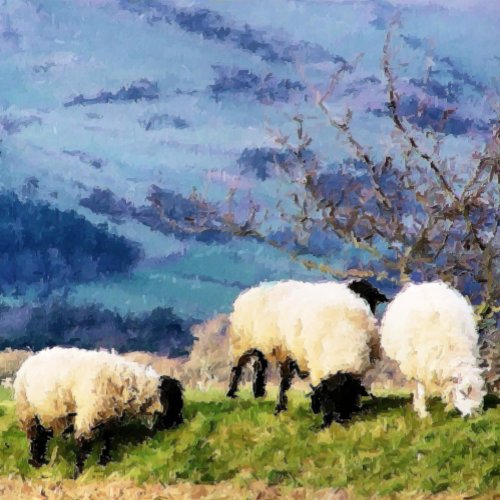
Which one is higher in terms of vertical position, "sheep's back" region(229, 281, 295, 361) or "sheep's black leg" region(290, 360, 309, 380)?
"sheep's back" region(229, 281, 295, 361)

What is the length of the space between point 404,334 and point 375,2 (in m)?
2.23

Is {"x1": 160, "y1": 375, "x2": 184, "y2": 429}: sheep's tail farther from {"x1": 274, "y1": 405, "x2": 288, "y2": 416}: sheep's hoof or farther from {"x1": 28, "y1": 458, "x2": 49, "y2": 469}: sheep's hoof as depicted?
{"x1": 28, "y1": 458, "x2": 49, "y2": 469}: sheep's hoof

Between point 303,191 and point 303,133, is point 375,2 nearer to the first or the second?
point 303,133

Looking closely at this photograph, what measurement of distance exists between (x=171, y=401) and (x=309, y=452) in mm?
732

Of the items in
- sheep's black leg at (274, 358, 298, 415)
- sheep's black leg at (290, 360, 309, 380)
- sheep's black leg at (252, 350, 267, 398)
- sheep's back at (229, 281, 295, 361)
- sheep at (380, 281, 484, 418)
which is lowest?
sheep's black leg at (252, 350, 267, 398)

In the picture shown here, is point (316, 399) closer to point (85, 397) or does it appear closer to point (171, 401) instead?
point (171, 401)

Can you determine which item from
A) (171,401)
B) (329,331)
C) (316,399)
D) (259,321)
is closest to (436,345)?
(329,331)

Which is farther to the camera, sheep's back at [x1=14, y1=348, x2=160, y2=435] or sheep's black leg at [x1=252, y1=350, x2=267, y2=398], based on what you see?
sheep's black leg at [x1=252, y1=350, x2=267, y2=398]

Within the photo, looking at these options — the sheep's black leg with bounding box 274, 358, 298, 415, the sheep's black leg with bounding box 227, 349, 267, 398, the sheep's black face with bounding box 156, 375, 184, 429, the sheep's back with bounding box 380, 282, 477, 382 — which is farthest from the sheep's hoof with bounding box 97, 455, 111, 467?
the sheep's back with bounding box 380, 282, 477, 382

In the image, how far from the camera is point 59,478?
376 cm

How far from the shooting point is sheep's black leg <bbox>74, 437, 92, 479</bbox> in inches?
149

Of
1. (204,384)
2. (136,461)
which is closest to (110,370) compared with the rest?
(136,461)

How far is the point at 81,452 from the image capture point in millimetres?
3812

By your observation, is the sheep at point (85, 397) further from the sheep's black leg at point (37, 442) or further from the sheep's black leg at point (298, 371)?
the sheep's black leg at point (298, 371)
